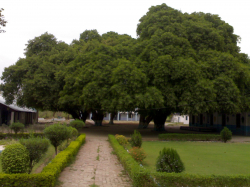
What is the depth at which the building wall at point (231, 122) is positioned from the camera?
2522 centimetres

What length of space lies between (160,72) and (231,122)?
46.9ft

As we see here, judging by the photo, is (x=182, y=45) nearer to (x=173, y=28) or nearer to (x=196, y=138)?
(x=173, y=28)

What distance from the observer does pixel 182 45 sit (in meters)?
20.2

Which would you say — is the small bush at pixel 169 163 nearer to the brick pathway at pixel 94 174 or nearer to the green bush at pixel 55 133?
the brick pathway at pixel 94 174

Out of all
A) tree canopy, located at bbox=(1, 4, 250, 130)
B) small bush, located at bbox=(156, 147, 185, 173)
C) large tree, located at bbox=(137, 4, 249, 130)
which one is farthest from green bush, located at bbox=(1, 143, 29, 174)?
large tree, located at bbox=(137, 4, 249, 130)

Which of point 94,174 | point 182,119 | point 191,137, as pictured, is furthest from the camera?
point 182,119

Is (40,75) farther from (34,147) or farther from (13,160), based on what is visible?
(13,160)

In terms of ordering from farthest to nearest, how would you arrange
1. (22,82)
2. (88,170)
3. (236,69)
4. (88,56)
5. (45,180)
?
(22,82), (88,56), (236,69), (88,170), (45,180)

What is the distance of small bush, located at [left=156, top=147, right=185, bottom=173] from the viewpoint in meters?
6.85

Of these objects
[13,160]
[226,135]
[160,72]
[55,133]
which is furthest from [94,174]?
[226,135]

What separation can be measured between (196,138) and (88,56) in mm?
11931

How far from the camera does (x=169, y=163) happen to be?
692 centimetres

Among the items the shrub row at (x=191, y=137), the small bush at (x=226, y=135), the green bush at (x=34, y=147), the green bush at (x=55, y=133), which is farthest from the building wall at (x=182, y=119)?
the green bush at (x=34, y=147)

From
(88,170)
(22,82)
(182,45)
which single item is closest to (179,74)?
(182,45)
